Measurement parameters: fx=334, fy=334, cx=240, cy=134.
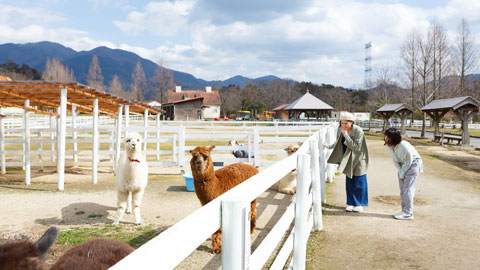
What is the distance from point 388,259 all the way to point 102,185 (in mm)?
7225

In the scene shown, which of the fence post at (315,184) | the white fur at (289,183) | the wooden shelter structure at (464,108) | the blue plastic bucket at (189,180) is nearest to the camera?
the fence post at (315,184)

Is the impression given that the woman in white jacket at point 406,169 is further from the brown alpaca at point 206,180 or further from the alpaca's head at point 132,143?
the alpaca's head at point 132,143

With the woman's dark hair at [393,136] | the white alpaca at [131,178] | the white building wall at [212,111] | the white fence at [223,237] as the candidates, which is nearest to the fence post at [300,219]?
the white fence at [223,237]

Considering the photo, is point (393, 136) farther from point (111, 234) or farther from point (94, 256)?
point (94, 256)

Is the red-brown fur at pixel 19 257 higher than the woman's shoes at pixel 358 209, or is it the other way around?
the red-brown fur at pixel 19 257

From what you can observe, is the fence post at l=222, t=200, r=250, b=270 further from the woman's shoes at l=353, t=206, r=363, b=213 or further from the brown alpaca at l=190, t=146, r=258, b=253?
the woman's shoes at l=353, t=206, r=363, b=213

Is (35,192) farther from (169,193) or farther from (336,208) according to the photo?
(336,208)

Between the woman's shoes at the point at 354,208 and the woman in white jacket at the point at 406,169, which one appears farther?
the woman's shoes at the point at 354,208

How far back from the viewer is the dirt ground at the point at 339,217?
12.8 ft

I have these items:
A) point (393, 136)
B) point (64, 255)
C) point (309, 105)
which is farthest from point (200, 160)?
point (309, 105)

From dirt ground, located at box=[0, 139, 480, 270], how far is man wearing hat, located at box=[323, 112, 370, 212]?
0.27 m

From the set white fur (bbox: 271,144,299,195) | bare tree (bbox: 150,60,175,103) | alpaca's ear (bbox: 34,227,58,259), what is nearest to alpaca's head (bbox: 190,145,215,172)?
alpaca's ear (bbox: 34,227,58,259)

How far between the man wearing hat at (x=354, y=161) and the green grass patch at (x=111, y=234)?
3261 mm

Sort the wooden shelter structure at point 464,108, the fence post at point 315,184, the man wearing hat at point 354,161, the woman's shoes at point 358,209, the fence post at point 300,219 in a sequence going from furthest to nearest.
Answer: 1. the wooden shelter structure at point 464,108
2. the woman's shoes at point 358,209
3. the man wearing hat at point 354,161
4. the fence post at point 315,184
5. the fence post at point 300,219
